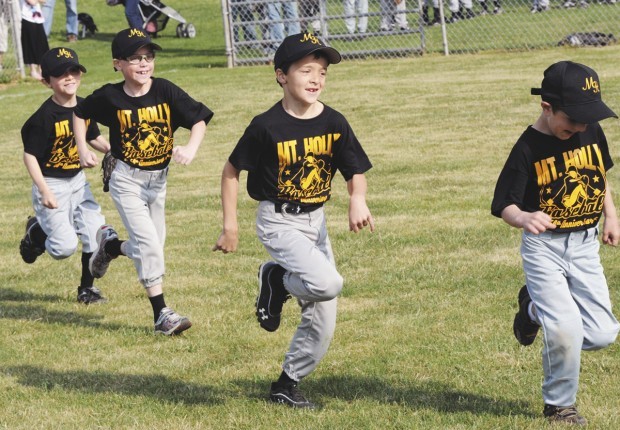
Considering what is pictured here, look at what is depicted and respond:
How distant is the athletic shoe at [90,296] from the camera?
8102mm

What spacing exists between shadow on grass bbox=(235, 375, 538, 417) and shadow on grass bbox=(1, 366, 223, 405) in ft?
0.83

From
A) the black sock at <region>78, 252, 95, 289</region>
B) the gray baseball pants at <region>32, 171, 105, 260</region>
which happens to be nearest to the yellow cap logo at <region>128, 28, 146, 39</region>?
the gray baseball pants at <region>32, 171, 105, 260</region>

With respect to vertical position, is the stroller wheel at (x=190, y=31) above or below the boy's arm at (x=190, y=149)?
below

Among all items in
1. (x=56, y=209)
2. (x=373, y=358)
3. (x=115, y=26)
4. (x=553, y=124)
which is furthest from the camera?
(x=115, y=26)

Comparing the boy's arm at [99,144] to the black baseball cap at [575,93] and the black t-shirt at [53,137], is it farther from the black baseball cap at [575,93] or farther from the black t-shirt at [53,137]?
the black baseball cap at [575,93]

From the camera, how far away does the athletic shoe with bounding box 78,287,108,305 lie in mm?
8102

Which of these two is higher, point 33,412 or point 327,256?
point 327,256

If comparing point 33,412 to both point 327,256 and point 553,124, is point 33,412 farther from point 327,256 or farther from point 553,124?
point 553,124

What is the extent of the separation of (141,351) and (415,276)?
2293mm

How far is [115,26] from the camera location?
96.2ft

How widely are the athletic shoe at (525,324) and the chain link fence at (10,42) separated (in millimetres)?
16970

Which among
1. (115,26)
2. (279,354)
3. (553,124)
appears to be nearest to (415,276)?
(279,354)

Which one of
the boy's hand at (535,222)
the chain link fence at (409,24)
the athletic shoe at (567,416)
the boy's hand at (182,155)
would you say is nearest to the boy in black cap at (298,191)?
the boy's hand at (535,222)

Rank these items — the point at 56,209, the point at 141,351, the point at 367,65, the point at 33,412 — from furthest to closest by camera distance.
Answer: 1. the point at 367,65
2. the point at 56,209
3. the point at 141,351
4. the point at 33,412
